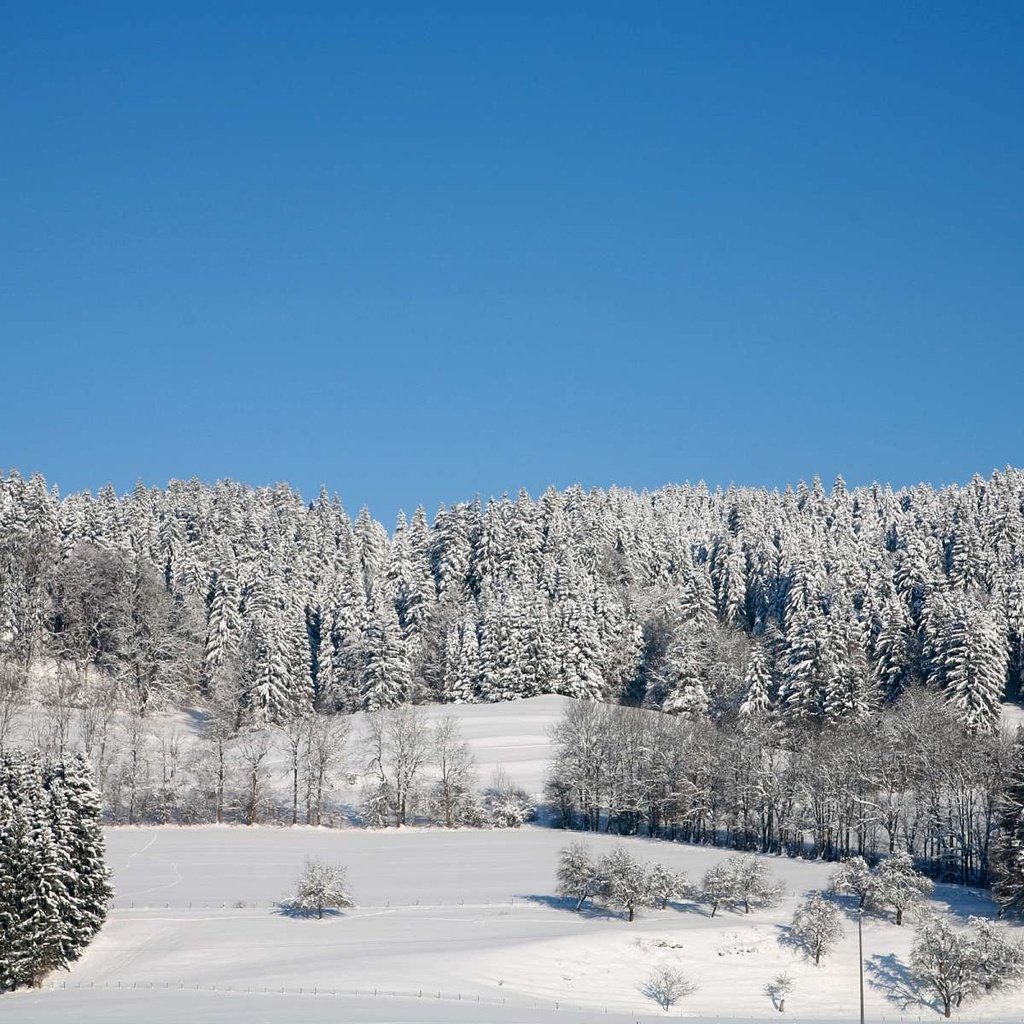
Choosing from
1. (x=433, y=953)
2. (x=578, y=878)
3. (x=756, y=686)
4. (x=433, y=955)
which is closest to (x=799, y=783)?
(x=578, y=878)

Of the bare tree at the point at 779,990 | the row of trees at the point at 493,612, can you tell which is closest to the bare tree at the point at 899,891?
the bare tree at the point at 779,990

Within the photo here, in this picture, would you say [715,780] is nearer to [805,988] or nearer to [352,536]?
[805,988]

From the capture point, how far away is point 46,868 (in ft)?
174

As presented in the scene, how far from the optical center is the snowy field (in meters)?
48.9

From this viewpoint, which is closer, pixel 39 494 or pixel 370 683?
pixel 370 683

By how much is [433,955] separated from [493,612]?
6614 cm

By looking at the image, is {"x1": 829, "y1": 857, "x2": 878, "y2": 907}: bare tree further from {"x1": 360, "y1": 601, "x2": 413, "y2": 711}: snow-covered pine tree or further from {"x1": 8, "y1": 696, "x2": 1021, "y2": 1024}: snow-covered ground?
{"x1": 360, "y1": 601, "x2": 413, "y2": 711}: snow-covered pine tree

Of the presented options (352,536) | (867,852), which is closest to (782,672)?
(867,852)

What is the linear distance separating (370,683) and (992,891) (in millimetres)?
62961

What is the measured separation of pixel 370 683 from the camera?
115m

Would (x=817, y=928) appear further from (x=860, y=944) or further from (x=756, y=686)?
(x=756, y=686)

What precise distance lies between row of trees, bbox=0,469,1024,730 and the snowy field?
3677 centimetres

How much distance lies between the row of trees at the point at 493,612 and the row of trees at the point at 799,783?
36.8 ft

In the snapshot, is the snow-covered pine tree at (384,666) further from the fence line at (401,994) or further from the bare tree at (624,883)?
the fence line at (401,994)
